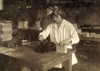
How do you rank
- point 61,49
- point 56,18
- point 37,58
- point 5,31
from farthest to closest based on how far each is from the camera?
point 5,31 < point 56,18 < point 61,49 < point 37,58

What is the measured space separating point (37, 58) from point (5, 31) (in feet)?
2.53

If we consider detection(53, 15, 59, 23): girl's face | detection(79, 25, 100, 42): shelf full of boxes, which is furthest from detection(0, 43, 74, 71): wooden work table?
detection(79, 25, 100, 42): shelf full of boxes

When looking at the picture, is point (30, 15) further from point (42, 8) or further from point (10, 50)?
point (10, 50)

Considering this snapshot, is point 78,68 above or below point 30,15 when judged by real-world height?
below

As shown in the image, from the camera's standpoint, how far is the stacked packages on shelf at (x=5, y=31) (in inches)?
79.4

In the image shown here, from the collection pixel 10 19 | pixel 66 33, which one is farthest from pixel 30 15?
pixel 66 33

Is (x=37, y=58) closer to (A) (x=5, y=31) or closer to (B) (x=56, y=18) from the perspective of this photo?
(B) (x=56, y=18)

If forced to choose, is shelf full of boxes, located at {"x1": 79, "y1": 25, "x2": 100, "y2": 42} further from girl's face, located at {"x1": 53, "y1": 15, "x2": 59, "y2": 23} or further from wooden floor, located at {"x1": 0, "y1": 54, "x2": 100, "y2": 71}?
girl's face, located at {"x1": 53, "y1": 15, "x2": 59, "y2": 23}

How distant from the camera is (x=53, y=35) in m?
2.08

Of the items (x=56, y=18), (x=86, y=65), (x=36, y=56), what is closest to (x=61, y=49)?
(x=36, y=56)

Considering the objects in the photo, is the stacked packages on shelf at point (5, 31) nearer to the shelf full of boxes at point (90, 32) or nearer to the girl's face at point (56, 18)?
the girl's face at point (56, 18)

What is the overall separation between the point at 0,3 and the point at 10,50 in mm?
686

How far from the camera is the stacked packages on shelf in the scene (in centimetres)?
202

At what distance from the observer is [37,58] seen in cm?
148
